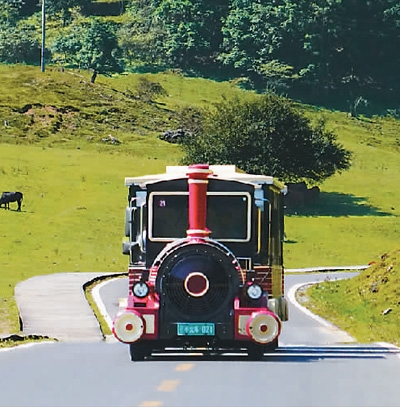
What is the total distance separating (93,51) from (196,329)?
384 feet

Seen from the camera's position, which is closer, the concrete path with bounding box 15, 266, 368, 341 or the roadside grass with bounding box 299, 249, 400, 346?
the concrete path with bounding box 15, 266, 368, 341

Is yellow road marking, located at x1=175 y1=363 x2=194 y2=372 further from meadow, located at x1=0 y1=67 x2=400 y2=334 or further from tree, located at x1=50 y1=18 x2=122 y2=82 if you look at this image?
tree, located at x1=50 y1=18 x2=122 y2=82

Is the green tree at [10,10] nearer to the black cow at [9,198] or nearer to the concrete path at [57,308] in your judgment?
the black cow at [9,198]

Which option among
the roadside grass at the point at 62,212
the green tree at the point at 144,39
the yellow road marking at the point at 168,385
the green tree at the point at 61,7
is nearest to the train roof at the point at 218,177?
the yellow road marking at the point at 168,385

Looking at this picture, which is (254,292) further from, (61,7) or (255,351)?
(61,7)

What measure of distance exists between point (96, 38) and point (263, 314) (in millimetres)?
118318

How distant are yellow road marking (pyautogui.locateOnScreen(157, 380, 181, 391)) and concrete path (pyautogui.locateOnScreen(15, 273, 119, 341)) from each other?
8.86 meters

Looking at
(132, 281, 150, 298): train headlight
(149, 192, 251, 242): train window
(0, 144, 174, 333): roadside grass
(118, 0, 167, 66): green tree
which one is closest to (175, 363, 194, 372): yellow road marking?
(132, 281, 150, 298): train headlight

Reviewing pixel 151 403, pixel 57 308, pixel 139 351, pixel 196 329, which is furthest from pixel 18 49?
pixel 151 403

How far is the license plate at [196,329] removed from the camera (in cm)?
1855

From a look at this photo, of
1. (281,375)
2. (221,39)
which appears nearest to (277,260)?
(281,375)

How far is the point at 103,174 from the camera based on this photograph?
73.9 metres

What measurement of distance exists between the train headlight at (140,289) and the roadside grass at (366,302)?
8.46 metres

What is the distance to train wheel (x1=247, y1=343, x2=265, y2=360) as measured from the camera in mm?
19078
